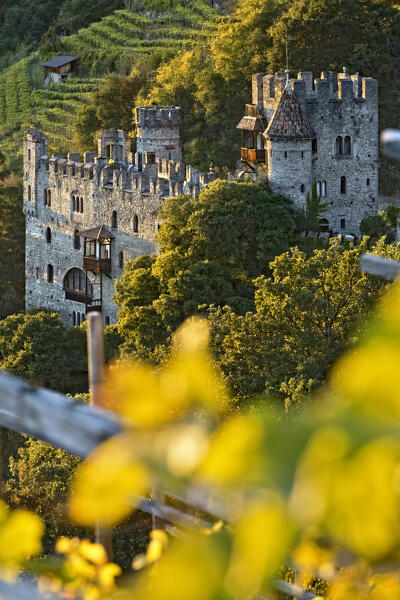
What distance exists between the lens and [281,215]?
31.6 meters

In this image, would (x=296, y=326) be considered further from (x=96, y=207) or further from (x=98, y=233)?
(x=96, y=207)

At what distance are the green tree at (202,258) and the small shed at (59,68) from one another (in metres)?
23.0

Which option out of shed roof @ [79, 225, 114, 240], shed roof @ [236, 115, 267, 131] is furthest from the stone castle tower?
shed roof @ [79, 225, 114, 240]

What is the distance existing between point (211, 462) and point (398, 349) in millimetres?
412

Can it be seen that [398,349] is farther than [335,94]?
No

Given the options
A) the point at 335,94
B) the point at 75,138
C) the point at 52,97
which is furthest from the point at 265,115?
the point at 52,97

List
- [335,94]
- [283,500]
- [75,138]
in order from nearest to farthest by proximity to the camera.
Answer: [283,500], [335,94], [75,138]

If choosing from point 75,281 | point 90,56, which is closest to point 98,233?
point 75,281

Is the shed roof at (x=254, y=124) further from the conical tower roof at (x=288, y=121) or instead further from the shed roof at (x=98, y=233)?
the shed roof at (x=98, y=233)

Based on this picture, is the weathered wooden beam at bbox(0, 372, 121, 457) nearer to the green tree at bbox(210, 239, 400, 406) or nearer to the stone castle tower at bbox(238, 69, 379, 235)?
the green tree at bbox(210, 239, 400, 406)

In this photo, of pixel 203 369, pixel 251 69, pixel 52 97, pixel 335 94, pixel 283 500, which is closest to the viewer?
pixel 283 500

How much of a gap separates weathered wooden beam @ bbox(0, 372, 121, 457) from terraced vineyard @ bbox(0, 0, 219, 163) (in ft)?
137

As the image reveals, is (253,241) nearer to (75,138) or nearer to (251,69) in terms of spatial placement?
(251,69)

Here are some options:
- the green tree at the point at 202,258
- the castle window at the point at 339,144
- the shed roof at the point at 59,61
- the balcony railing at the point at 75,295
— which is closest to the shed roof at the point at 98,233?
the balcony railing at the point at 75,295
